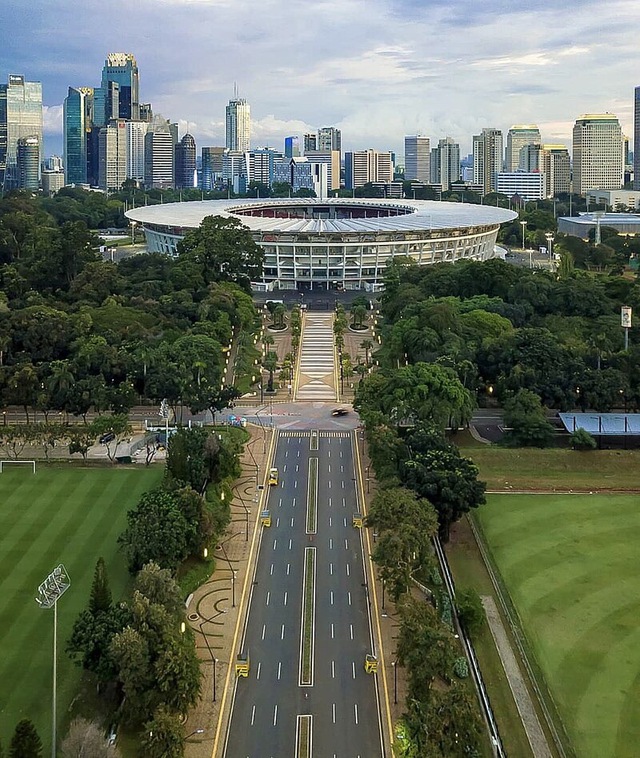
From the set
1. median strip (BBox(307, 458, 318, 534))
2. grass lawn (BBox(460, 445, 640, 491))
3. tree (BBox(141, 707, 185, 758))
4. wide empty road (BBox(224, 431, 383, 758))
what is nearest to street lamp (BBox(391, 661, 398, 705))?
wide empty road (BBox(224, 431, 383, 758))

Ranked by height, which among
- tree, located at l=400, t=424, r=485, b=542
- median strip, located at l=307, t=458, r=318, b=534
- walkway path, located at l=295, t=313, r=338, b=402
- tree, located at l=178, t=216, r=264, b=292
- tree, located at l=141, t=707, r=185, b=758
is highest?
tree, located at l=178, t=216, r=264, b=292

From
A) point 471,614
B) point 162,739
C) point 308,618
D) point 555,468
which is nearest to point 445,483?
point 471,614

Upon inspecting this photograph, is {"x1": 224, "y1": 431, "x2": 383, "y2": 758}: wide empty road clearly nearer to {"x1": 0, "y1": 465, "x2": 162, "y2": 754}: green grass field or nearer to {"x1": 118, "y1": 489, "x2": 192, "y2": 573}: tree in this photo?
{"x1": 118, "y1": 489, "x2": 192, "y2": 573}: tree

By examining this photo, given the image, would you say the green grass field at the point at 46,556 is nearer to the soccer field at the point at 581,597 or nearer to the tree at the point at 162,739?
the tree at the point at 162,739

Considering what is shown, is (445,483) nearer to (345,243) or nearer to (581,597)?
(581,597)

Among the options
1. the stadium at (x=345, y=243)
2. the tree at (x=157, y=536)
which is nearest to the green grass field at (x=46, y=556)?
the tree at (x=157, y=536)
